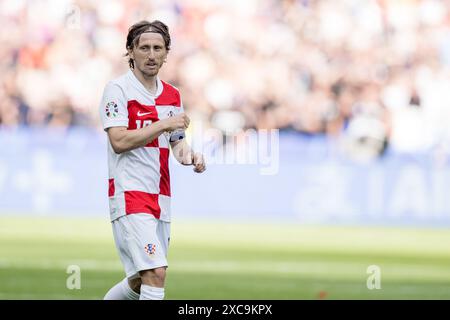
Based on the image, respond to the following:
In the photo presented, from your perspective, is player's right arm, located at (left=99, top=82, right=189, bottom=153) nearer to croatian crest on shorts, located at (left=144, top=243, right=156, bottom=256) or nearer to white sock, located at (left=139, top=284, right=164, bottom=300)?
croatian crest on shorts, located at (left=144, top=243, right=156, bottom=256)

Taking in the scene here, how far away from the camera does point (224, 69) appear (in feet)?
71.5

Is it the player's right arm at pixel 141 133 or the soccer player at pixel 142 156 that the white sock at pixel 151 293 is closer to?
the soccer player at pixel 142 156

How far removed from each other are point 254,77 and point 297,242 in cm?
581

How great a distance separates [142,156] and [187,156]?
30cm

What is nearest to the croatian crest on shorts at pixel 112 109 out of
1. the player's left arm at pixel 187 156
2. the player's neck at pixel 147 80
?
the player's neck at pixel 147 80

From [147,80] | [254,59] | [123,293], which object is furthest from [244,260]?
[254,59]

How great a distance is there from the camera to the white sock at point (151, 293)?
20.2 feet

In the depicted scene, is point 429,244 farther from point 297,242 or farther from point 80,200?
point 80,200

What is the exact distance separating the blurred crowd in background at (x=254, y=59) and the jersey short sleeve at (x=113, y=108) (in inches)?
567

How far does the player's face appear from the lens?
20.8 ft

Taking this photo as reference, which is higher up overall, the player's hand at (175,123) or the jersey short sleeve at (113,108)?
the jersey short sleeve at (113,108)

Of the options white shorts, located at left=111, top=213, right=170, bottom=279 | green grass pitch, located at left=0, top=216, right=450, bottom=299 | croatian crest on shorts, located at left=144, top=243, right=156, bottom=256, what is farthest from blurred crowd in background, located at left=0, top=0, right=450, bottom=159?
croatian crest on shorts, located at left=144, top=243, right=156, bottom=256

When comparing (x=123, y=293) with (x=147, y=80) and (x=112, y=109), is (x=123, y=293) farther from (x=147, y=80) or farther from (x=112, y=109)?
(x=147, y=80)
